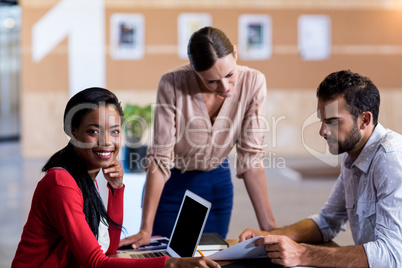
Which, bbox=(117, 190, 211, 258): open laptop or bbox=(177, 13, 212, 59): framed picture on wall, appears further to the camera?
bbox=(177, 13, 212, 59): framed picture on wall

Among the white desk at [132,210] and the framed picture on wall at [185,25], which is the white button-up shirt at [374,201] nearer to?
the white desk at [132,210]

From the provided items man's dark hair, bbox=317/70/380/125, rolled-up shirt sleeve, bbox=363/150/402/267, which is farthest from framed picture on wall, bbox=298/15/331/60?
rolled-up shirt sleeve, bbox=363/150/402/267

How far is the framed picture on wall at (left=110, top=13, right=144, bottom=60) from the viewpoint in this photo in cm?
887

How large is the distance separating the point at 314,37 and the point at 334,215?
713cm

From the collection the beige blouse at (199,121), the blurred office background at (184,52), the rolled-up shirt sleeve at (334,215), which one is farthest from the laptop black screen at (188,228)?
the blurred office background at (184,52)

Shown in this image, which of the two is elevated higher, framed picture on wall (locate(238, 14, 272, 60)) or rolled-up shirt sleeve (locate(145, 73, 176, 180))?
framed picture on wall (locate(238, 14, 272, 60))

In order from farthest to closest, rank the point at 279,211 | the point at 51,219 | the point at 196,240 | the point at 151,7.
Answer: the point at 151,7
the point at 279,211
the point at 196,240
the point at 51,219

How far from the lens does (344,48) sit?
904cm

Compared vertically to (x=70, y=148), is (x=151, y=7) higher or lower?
higher

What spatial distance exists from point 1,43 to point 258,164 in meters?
10.8

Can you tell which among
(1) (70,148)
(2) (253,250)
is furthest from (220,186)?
(1) (70,148)

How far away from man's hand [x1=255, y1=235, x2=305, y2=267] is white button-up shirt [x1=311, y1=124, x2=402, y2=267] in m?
0.23

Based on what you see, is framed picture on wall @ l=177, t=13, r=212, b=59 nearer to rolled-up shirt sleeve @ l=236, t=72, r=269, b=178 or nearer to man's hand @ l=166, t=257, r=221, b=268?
rolled-up shirt sleeve @ l=236, t=72, r=269, b=178

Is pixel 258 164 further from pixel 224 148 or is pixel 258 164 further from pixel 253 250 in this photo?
pixel 253 250
